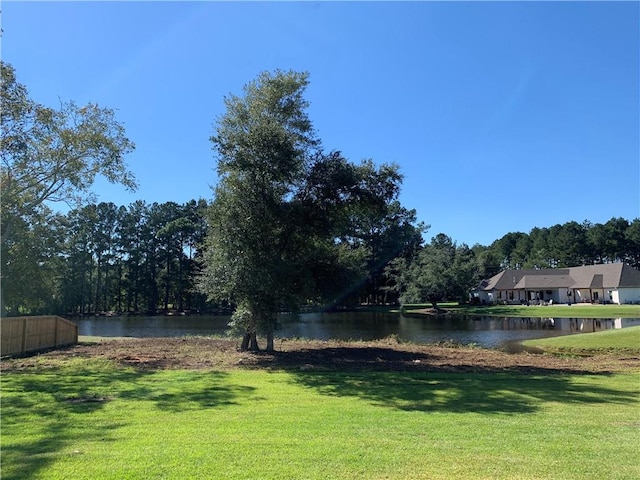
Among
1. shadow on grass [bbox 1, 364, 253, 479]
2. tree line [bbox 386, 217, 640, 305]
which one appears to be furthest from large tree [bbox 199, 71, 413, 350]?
tree line [bbox 386, 217, 640, 305]

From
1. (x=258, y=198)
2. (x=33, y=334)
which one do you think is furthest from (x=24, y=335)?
(x=258, y=198)

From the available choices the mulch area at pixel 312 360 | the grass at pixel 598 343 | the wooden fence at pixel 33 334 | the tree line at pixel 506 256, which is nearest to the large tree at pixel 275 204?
the mulch area at pixel 312 360

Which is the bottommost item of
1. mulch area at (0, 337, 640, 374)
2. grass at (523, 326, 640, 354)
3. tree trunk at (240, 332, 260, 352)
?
grass at (523, 326, 640, 354)

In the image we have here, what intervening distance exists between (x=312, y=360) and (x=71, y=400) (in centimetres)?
876

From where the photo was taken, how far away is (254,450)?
5.80 metres

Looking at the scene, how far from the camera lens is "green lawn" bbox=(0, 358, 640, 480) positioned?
5.23m

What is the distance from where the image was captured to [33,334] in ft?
65.1

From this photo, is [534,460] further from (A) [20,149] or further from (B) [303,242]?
(A) [20,149]

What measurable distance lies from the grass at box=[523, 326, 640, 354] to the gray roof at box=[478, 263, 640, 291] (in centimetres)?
5008

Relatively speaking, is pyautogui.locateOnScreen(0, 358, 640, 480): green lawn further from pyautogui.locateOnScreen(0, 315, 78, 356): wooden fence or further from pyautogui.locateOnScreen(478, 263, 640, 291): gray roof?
pyautogui.locateOnScreen(478, 263, 640, 291): gray roof

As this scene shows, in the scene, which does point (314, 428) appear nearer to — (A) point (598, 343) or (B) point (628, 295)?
(A) point (598, 343)

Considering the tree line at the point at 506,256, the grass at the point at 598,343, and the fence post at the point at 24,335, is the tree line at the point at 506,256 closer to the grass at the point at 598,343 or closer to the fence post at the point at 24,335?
the grass at the point at 598,343

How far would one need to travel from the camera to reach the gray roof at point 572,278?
71525 mm

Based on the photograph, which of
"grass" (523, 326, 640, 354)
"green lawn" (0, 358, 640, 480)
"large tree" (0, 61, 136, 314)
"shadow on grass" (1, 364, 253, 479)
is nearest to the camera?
"green lawn" (0, 358, 640, 480)
